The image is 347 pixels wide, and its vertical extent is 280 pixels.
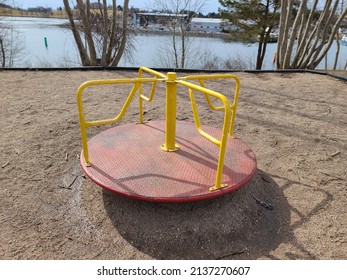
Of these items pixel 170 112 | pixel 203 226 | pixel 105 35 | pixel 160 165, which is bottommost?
pixel 203 226

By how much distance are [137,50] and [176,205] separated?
1082 cm

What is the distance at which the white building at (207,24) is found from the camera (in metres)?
13.7

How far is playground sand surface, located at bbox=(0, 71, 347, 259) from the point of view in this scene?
1.77 metres

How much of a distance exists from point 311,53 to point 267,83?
8.66 feet

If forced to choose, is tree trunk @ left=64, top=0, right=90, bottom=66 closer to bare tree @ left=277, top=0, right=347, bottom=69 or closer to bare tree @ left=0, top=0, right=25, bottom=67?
bare tree @ left=277, top=0, right=347, bottom=69

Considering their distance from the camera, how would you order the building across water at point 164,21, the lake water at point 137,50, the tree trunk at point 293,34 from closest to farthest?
the tree trunk at point 293,34, the lake water at point 137,50, the building across water at point 164,21

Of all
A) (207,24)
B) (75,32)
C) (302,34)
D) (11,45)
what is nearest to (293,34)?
(302,34)

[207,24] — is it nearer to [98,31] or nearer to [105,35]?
[98,31]

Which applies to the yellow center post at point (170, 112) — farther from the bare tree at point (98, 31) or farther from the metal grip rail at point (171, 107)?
the bare tree at point (98, 31)

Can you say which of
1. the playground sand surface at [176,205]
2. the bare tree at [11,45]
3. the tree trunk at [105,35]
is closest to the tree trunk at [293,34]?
the playground sand surface at [176,205]

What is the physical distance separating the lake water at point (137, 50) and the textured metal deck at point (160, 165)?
7.78m

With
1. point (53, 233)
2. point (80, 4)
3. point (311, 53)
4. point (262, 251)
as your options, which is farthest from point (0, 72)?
point (311, 53)

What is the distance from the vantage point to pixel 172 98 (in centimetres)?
211

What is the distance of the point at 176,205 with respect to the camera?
200 centimetres
